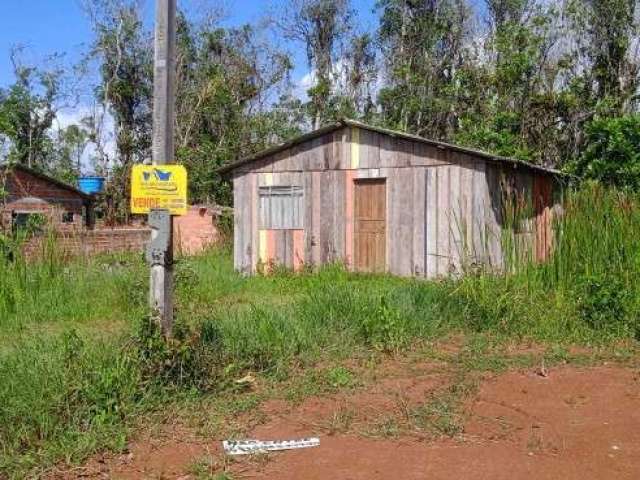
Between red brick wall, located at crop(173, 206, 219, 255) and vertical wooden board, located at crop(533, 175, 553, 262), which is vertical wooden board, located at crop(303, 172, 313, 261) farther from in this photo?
red brick wall, located at crop(173, 206, 219, 255)

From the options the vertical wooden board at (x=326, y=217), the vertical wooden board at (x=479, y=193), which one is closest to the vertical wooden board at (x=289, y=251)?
the vertical wooden board at (x=326, y=217)

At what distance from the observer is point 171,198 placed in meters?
4.50

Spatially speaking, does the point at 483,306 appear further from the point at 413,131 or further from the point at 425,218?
the point at 413,131

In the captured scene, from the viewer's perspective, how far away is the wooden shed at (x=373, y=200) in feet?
35.3

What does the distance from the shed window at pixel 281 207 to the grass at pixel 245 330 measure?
286 cm

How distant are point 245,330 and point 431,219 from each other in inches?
241

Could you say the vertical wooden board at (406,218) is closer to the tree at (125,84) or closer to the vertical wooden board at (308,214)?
the vertical wooden board at (308,214)

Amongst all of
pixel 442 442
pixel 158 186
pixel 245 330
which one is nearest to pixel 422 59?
pixel 245 330

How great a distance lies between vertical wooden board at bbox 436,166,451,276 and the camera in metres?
10.9

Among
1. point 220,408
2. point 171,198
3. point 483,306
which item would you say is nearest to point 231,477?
point 220,408

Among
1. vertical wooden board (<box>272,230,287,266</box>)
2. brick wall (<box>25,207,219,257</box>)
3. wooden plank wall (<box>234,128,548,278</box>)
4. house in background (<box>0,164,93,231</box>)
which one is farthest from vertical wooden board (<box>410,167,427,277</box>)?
house in background (<box>0,164,93,231</box>)

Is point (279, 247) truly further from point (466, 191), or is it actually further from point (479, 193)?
point (479, 193)

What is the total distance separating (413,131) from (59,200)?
43.7 feet

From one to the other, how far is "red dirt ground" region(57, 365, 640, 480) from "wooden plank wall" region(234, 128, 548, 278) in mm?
4996
